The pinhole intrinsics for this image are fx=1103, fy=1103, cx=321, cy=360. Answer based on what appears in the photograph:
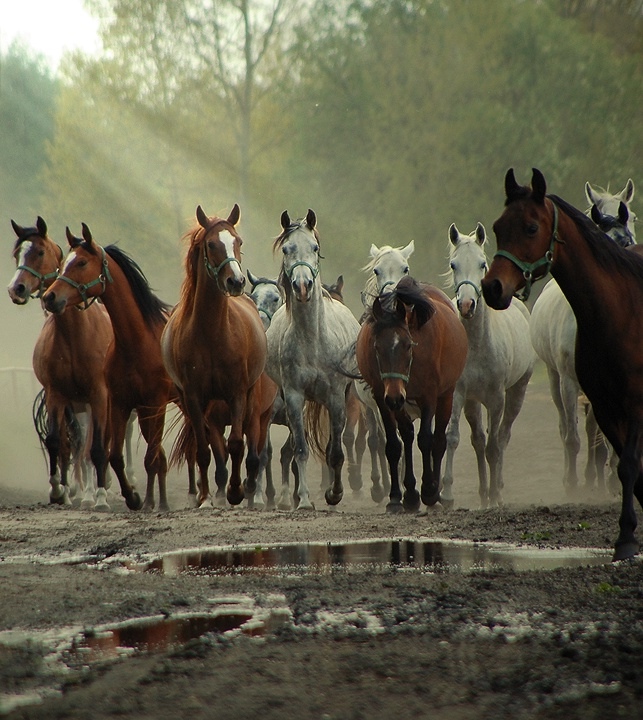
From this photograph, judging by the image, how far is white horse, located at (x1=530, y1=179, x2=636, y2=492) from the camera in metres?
9.98

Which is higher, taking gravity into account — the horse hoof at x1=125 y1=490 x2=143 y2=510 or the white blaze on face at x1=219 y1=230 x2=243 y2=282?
the white blaze on face at x1=219 y1=230 x2=243 y2=282

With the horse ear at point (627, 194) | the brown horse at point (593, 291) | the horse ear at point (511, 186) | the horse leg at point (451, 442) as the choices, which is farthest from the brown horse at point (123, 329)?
the brown horse at point (593, 291)

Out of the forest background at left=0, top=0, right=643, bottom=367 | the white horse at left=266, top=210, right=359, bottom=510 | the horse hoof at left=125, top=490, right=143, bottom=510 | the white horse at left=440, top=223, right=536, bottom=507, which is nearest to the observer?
the white horse at left=266, top=210, right=359, bottom=510

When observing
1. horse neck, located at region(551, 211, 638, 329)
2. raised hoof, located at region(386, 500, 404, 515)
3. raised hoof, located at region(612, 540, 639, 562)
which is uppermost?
horse neck, located at region(551, 211, 638, 329)

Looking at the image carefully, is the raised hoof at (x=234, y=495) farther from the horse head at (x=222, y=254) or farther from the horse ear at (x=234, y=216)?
the horse ear at (x=234, y=216)

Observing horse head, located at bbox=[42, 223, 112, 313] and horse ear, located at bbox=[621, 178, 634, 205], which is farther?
horse ear, located at bbox=[621, 178, 634, 205]

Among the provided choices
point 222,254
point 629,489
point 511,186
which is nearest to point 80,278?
point 222,254

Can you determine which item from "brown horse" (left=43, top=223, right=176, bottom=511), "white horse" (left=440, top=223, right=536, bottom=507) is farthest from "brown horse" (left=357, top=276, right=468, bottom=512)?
"brown horse" (left=43, top=223, right=176, bottom=511)

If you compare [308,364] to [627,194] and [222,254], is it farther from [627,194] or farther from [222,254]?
[627,194]

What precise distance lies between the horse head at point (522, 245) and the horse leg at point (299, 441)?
4.62 meters

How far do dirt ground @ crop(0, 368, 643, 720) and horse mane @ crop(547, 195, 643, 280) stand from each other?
1.75 meters

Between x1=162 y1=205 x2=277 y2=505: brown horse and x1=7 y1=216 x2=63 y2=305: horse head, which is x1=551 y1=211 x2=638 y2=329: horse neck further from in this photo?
x1=7 y1=216 x2=63 y2=305: horse head

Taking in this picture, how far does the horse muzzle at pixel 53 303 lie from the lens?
33.4 ft

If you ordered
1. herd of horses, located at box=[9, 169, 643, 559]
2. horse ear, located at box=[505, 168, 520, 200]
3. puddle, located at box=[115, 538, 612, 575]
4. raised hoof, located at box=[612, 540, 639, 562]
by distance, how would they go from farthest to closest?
herd of horses, located at box=[9, 169, 643, 559]
horse ear, located at box=[505, 168, 520, 200]
puddle, located at box=[115, 538, 612, 575]
raised hoof, located at box=[612, 540, 639, 562]
